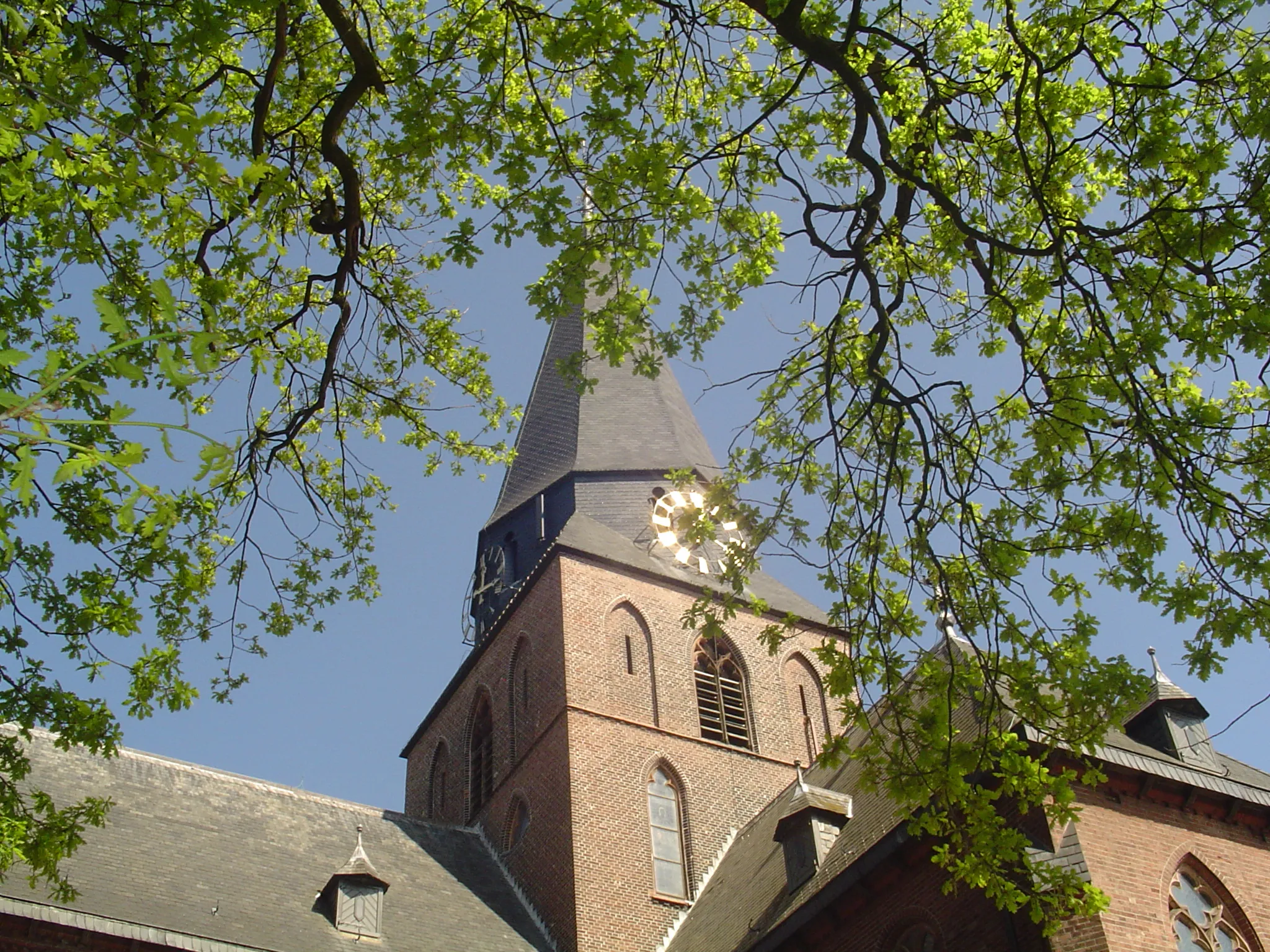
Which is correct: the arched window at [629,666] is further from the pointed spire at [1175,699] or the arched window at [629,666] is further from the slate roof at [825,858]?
the pointed spire at [1175,699]

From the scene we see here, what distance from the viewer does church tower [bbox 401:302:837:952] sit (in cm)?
1661

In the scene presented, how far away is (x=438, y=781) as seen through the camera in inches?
861

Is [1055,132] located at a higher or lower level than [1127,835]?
higher

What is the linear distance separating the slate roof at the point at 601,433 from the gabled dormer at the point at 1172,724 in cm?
1043

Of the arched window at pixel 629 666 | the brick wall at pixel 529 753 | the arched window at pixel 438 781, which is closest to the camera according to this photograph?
the brick wall at pixel 529 753

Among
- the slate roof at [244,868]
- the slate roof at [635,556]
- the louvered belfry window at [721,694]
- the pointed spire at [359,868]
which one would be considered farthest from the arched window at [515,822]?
the slate roof at [635,556]

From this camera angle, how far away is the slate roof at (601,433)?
893 inches

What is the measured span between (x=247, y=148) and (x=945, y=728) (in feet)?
17.0

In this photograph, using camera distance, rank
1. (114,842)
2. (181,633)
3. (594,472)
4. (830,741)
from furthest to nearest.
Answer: (594,472), (114,842), (181,633), (830,741)

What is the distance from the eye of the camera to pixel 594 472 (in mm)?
22250

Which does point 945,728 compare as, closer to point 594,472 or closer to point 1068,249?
point 1068,249

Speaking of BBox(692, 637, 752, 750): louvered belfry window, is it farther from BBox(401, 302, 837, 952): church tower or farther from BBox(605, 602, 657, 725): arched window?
BBox(605, 602, 657, 725): arched window

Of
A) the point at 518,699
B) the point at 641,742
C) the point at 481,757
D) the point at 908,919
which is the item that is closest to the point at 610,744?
the point at 641,742

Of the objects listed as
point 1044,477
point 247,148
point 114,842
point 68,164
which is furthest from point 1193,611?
point 114,842
